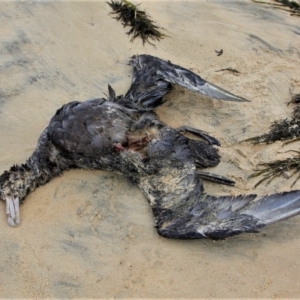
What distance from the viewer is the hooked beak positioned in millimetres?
4109

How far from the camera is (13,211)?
4172mm

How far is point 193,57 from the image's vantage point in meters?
5.79

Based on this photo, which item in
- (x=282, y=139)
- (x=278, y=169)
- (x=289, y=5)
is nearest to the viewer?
(x=278, y=169)

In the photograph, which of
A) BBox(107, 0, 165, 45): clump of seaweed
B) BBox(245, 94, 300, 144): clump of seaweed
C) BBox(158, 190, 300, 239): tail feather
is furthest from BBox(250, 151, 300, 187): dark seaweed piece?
BBox(107, 0, 165, 45): clump of seaweed

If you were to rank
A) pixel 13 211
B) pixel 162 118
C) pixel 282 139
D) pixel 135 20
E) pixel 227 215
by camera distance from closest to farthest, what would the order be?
pixel 227 215
pixel 13 211
pixel 282 139
pixel 162 118
pixel 135 20

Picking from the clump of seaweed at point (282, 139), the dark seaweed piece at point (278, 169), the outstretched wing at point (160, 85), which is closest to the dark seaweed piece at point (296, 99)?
the clump of seaweed at point (282, 139)

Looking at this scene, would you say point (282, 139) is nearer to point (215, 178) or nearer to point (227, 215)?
point (215, 178)

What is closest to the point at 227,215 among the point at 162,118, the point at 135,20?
the point at 162,118

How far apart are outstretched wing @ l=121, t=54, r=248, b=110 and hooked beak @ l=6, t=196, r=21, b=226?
148 cm

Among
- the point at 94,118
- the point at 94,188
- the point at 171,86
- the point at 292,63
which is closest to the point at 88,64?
the point at 171,86

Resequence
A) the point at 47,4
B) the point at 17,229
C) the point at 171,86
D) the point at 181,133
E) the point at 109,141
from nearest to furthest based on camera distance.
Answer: the point at 17,229 < the point at 109,141 < the point at 181,133 < the point at 171,86 < the point at 47,4

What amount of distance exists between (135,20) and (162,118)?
5.64 feet

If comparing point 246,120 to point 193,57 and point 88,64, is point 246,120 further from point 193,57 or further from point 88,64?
point 88,64

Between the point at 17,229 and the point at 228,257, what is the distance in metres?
1.77
